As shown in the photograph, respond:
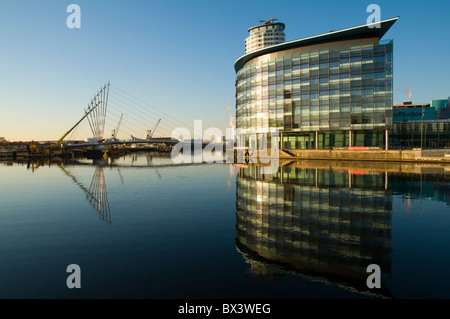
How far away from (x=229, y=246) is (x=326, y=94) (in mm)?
86073

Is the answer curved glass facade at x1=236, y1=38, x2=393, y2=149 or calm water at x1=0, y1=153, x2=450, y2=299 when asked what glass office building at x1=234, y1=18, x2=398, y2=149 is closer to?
curved glass facade at x1=236, y1=38, x2=393, y2=149

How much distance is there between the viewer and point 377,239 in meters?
14.3

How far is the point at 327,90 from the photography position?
292 feet

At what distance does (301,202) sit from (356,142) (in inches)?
2944

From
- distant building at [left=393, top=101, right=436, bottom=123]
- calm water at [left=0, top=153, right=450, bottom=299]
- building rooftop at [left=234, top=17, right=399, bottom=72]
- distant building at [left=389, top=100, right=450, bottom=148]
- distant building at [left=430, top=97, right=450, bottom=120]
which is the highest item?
building rooftop at [left=234, top=17, right=399, bottom=72]

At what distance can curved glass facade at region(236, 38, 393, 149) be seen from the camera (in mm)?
83000

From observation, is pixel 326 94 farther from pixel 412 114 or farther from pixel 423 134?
pixel 412 114

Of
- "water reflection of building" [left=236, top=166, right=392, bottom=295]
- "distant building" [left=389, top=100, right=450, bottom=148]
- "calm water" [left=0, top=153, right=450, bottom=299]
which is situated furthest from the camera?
"distant building" [left=389, top=100, right=450, bottom=148]

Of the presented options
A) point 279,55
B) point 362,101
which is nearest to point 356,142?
point 362,101

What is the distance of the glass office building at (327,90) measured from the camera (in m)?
82.9

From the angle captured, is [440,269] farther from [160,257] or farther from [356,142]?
[356,142]

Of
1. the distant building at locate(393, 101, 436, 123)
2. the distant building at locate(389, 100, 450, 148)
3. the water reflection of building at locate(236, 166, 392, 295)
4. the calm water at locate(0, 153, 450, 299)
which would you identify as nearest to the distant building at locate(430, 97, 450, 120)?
the distant building at locate(393, 101, 436, 123)

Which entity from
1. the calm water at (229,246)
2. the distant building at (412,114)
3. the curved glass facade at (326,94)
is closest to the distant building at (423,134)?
the curved glass facade at (326,94)

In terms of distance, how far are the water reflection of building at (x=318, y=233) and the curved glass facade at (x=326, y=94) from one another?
66.0 meters
